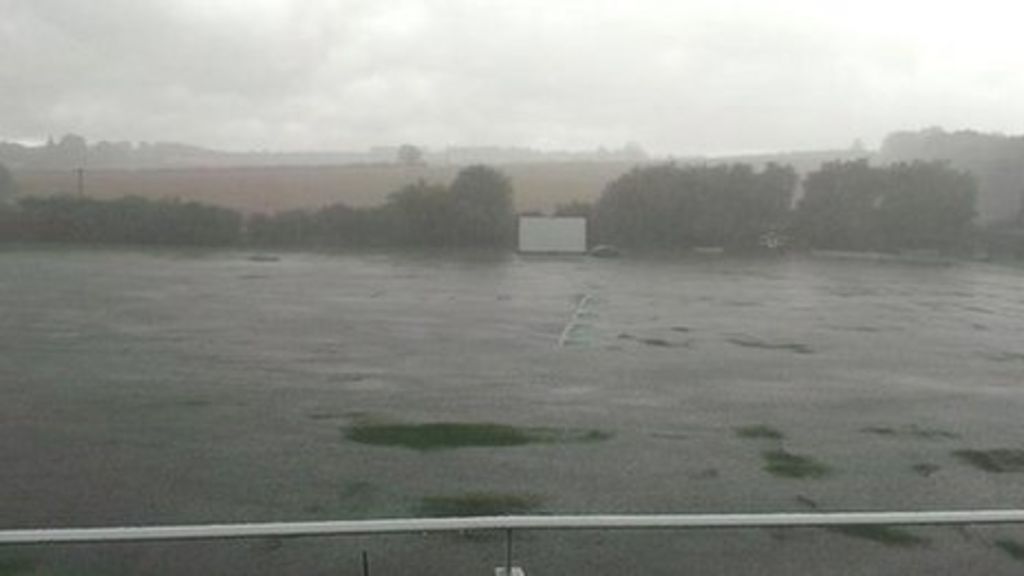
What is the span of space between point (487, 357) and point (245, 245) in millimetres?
39206

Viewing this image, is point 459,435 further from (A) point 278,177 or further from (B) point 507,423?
(A) point 278,177

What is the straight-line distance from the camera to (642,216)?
56344 mm

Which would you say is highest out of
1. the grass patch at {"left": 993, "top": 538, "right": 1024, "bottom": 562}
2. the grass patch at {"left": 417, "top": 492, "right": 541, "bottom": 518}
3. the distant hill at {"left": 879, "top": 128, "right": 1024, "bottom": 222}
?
the distant hill at {"left": 879, "top": 128, "right": 1024, "bottom": 222}

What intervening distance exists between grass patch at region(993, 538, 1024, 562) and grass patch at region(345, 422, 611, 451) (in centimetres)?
482

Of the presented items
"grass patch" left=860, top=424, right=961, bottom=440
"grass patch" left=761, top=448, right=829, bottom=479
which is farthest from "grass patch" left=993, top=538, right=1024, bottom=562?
"grass patch" left=860, top=424, right=961, bottom=440

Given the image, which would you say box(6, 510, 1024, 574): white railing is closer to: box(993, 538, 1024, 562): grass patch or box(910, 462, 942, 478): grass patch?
box(993, 538, 1024, 562): grass patch

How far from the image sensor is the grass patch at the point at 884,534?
8.27 metres

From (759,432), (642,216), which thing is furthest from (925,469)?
(642,216)

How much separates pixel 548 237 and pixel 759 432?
41.1 meters

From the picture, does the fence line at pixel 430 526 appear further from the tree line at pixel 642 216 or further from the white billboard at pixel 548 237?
the tree line at pixel 642 216

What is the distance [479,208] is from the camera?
5622cm

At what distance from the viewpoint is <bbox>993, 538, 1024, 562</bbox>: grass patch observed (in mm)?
8048

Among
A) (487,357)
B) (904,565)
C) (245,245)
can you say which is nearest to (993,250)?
(245,245)

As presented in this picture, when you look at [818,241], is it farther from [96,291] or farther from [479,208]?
[96,291]
